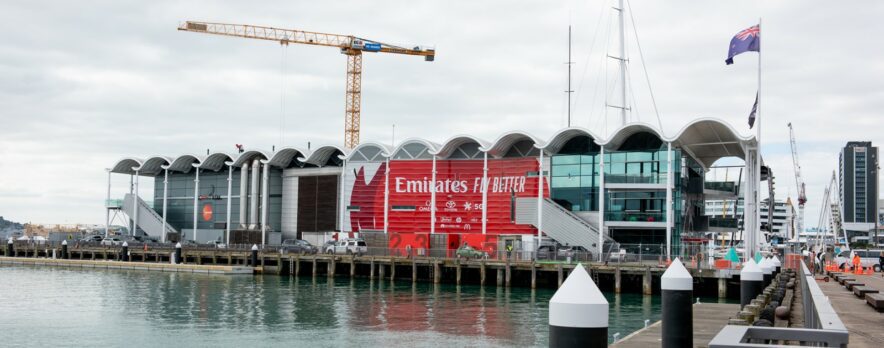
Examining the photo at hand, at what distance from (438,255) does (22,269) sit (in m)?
36.1

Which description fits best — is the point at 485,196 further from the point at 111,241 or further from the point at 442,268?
the point at 111,241

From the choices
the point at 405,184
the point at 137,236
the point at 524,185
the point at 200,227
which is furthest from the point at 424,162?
the point at 137,236

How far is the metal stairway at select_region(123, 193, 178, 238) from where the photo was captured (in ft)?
303

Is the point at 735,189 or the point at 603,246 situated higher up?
the point at 735,189

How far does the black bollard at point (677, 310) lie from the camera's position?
11.3 m

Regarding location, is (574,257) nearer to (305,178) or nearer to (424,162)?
(424,162)

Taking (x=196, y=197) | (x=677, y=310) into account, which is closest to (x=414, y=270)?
(x=196, y=197)

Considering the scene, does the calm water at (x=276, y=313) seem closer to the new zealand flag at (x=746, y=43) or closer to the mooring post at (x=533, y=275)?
the mooring post at (x=533, y=275)

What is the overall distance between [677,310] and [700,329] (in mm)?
9208

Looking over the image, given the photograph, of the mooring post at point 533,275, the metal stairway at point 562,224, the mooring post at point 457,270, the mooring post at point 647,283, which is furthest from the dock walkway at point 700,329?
the metal stairway at point 562,224

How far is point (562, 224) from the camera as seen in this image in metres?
64.4

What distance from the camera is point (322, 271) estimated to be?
67812mm

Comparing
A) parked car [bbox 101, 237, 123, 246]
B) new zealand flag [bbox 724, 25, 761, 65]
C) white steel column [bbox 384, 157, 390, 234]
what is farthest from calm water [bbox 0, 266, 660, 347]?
parked car [bbox 101, 237, 123, 246]

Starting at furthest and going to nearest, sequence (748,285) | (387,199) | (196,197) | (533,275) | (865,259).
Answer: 1. (196,197)
2. (387,199)
3. (865,259)
4. (533,275)
5. (748,285)
